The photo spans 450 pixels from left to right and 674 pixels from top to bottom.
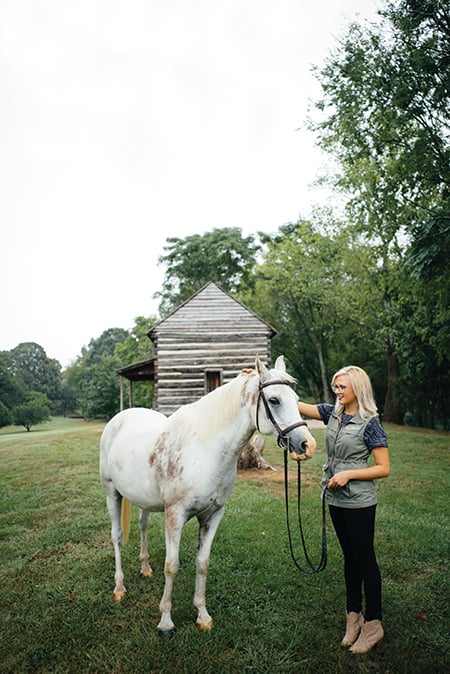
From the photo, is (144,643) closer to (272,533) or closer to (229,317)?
(272,533)

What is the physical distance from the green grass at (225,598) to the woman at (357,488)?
221 millimetres

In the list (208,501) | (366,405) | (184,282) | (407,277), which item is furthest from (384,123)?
(184,282)

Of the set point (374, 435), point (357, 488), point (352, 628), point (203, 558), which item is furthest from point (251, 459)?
point (374, 435)

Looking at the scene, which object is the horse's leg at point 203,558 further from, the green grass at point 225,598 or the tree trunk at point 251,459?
the tree trunk at point 251,459

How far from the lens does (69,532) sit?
5496 mm

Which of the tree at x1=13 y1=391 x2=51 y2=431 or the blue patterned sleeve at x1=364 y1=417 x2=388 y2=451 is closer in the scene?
the blue patterned sleeve at x1=364 y1=417 x2=388 y2=451

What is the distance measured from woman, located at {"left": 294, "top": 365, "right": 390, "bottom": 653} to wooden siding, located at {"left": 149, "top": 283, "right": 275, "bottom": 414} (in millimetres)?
12674

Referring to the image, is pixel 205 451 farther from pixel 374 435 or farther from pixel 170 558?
pixel 374 435

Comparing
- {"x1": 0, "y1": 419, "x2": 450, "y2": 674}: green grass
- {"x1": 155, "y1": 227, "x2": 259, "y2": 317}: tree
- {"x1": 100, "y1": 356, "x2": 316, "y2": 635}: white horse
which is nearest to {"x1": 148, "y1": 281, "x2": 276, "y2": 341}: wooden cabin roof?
{"x1": 0, "y1": 419, "x2": 450, "y2": 674}: green grass

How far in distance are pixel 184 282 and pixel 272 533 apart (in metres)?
30.6

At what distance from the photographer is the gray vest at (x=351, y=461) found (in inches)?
111

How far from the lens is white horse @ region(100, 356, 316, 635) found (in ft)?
9.21

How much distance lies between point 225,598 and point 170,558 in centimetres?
100

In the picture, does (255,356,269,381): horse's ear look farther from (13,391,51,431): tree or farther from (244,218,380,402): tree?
(13,391,51,431): tree
